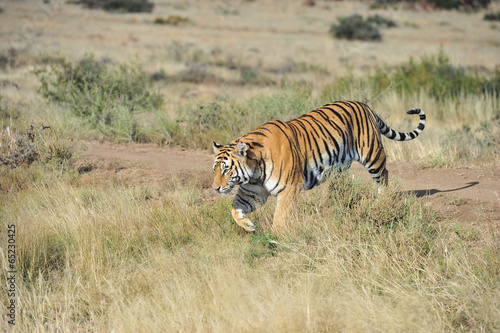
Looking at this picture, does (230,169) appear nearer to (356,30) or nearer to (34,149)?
(34,149)

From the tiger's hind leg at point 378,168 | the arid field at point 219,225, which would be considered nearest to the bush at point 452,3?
the arid field at point 219,225

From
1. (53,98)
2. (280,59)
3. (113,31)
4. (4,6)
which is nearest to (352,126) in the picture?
(53,98)

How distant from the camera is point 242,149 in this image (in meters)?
5.77

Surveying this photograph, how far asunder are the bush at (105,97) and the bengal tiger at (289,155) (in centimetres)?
540

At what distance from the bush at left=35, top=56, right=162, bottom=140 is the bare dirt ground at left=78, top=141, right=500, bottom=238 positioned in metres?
0.74

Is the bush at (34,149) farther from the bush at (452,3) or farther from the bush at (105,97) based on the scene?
the bush at (452,3)

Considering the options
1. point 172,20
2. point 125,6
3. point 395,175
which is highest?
point 125,6

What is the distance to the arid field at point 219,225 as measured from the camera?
14.9 feet

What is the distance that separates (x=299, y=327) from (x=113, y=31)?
3399 cm

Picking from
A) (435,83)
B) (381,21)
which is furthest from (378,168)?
(381,21)

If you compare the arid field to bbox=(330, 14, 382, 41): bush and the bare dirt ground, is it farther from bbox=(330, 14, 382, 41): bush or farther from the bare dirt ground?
bbox=(330, 14, 382, 41): bush

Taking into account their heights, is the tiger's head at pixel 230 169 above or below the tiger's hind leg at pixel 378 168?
above

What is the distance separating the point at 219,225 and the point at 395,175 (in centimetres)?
389

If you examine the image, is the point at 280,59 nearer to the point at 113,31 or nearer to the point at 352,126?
the point at 113,31
